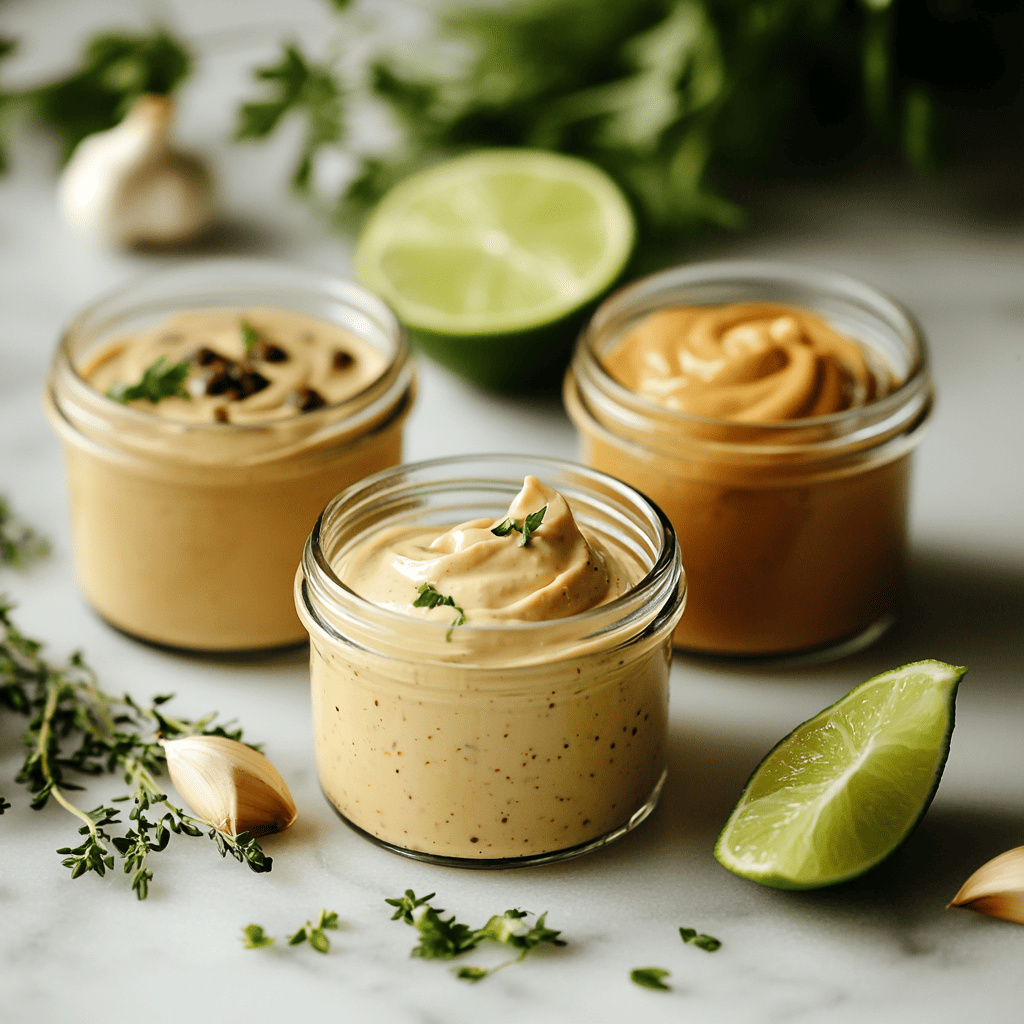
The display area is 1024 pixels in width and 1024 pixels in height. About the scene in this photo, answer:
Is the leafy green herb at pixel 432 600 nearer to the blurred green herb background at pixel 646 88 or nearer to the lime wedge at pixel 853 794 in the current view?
the lime wedge at pixel 853 794

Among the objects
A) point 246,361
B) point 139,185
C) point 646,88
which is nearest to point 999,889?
point 246,361

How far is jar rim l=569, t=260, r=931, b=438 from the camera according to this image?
7.14ft

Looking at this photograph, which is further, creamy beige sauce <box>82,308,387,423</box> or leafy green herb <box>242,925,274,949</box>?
creamy beige sauce <box>82,308,387,423</box>

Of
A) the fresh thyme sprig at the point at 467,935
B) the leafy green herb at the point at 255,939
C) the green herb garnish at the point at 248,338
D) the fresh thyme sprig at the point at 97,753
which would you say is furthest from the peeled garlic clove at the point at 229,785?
the green herb garnish at the point at 248,338


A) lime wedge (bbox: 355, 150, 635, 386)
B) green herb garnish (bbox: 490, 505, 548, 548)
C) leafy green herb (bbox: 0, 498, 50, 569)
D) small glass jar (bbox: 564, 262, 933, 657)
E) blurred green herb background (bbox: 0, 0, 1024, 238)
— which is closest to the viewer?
green herb garnish (bbox: 490, 505, 548, 548)

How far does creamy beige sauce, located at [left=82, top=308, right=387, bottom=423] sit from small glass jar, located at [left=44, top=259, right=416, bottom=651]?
5 centimetres

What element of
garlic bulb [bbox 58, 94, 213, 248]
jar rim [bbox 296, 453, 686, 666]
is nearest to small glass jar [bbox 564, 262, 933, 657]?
jar rim [bbox 296, 453, 686, 666]

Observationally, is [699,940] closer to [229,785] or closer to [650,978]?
[650,978]

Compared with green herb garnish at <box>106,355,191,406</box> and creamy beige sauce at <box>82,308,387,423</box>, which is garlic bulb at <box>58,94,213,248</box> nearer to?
creamy beige sauce at <box>82,308,387,423</box>

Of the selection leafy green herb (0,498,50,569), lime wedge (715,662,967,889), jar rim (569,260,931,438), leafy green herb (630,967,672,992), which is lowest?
leafy green herb (0,498,50,569)

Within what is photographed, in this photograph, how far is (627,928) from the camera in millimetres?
1822

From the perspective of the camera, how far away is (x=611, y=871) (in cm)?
192

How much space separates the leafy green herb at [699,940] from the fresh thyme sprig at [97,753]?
558 mm

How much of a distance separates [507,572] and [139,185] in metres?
1.97
